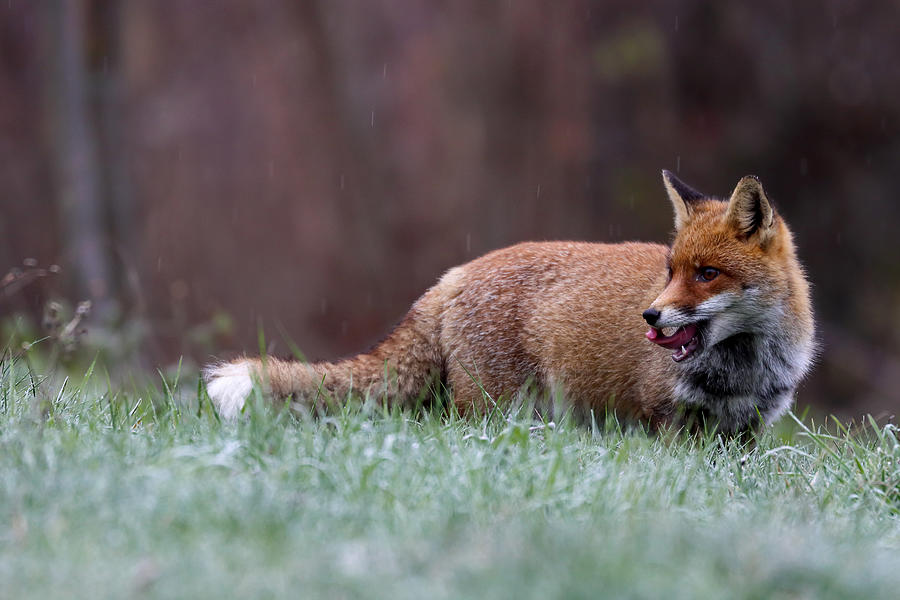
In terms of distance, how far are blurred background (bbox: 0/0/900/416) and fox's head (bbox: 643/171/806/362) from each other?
848cm

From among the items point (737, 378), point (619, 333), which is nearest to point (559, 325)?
point (619, 333)

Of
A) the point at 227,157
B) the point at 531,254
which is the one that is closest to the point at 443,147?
the point at 227,157

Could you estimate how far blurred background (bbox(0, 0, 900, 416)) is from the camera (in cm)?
1495

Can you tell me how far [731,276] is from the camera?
5.31 metres

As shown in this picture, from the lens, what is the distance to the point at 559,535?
9.93 ft

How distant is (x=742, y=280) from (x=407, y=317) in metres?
2.26

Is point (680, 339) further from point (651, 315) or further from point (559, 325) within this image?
point (559, 325)

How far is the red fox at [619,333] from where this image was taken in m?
5.34

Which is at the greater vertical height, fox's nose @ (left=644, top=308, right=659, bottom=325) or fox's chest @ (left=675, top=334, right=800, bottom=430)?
fox's nose @ (left=644, top=308, right=659, bottom=325)

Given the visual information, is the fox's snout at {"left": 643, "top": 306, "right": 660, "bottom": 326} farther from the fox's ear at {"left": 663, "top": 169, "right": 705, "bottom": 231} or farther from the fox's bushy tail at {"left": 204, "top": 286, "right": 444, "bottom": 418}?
the fox's bushy tail at {"left": 204, "top": 286, "right": 444, "bottom": 418}

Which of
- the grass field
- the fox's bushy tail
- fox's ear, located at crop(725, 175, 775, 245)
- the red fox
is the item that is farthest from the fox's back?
the grass field

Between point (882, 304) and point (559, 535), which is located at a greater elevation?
point (559, 535)

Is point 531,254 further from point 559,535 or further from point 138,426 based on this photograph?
point 559,535

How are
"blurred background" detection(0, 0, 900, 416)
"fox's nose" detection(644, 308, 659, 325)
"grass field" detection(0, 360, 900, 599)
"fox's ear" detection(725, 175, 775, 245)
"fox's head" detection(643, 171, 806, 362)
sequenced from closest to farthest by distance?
"grass field" detection(0, 360, 900, 599) < "fox's nose" detection(644, 308, 659, 325) < "fox's head" detection(643, 171, 806, 362) < "fox's ear" detection(725, 175, 775, 245) < "blurred background" detection(0, 0, 900, 416)
